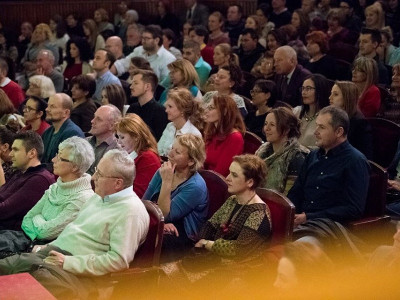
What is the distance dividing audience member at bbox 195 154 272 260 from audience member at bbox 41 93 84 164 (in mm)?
1885

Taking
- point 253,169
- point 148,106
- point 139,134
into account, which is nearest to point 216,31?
point 148,106

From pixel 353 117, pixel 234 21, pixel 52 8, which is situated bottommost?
pixel 52 8

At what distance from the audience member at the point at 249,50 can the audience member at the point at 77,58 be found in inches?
60.7

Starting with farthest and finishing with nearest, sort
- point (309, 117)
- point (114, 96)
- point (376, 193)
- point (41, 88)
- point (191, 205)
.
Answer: point (41, 88) < point (114, 96) < point (309, 117) < point (376, 193) < point (191, 205)

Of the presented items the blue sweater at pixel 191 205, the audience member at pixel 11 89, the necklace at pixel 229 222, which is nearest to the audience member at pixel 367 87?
the blue sweater at pixel 191 205

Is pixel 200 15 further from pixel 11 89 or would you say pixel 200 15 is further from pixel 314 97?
pixel 314 97

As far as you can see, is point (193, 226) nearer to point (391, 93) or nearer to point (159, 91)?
point (391, 93)

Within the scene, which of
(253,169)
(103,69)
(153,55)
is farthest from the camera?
(153,55)

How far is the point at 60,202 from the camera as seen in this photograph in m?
3.99

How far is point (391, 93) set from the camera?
5668 millimetres

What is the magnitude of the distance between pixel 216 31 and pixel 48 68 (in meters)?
2.23

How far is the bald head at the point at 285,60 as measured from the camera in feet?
21.3

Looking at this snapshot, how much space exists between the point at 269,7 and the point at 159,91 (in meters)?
3.61

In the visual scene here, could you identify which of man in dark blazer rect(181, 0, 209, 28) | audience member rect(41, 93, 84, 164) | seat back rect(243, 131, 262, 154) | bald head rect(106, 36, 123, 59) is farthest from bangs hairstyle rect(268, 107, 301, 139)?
man in dark blazer rect(181, 0, 209, 28)
